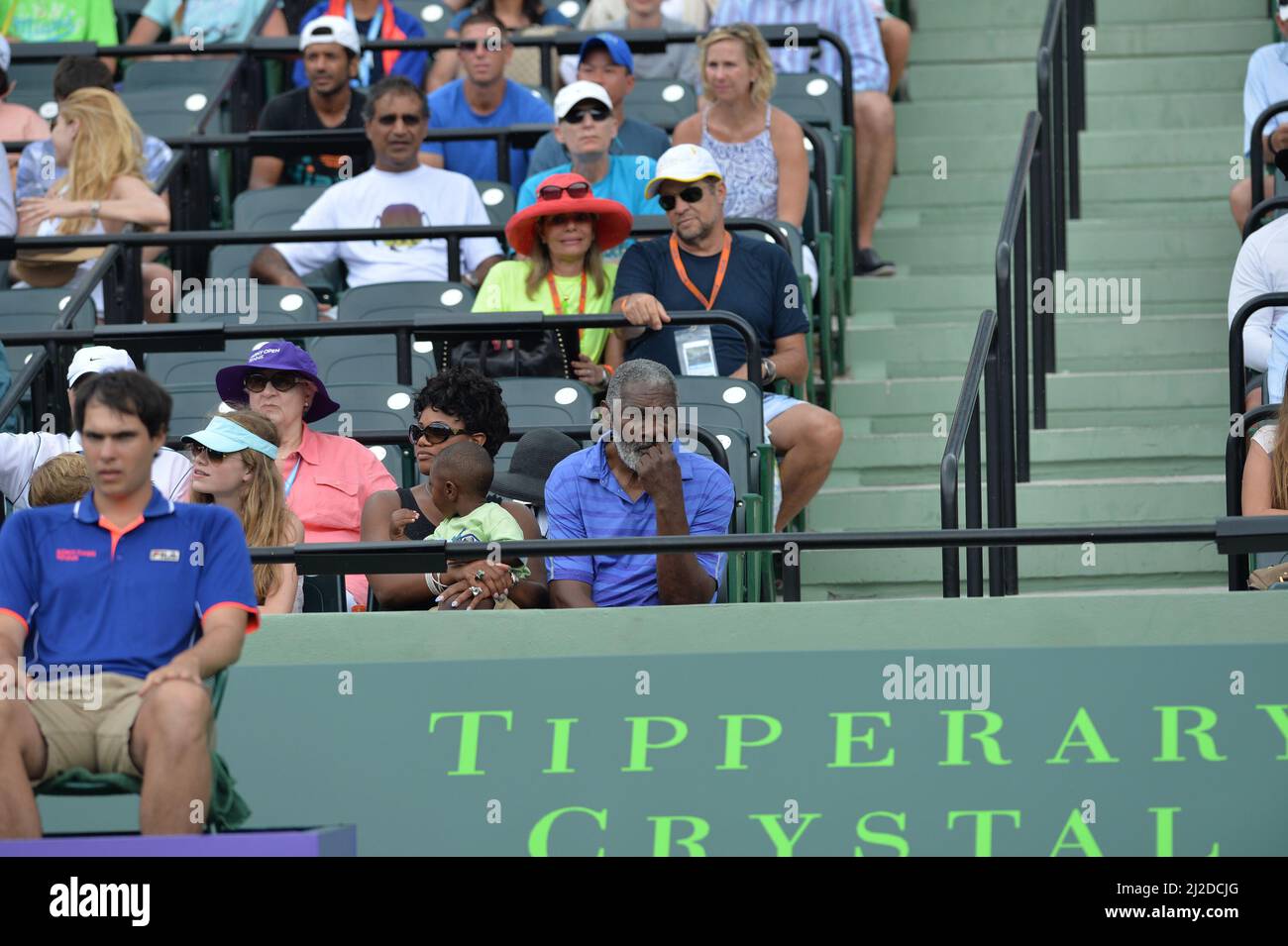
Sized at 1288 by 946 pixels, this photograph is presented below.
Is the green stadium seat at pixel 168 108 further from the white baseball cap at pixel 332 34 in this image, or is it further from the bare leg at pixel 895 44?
the bare leg at pixel 895 44

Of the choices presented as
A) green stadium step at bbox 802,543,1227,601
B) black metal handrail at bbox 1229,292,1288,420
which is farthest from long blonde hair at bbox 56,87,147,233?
black metal handrail at bbox 1229,292,1288,420

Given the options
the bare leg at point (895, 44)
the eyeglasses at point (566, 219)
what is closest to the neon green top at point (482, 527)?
the eyeglasses at point (566, 219)

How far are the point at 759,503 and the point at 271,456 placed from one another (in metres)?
1.54

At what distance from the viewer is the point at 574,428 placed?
25.2 feet

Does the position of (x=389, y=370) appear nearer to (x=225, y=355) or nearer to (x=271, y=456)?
(x=225, y=355)

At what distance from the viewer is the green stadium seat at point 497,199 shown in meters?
9.69

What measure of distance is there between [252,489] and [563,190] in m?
2.05

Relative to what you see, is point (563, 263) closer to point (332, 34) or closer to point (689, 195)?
point (689, 195)

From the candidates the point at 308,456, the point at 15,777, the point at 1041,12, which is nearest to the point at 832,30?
the point at 1041,12

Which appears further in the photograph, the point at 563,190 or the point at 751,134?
the point at 751,134

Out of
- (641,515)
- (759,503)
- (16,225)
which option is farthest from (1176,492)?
(16,225)

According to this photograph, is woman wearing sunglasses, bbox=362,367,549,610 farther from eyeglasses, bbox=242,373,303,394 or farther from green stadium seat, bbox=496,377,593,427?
green stadium seat, bbox=496,377,593,427

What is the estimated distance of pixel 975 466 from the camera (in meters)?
7.60

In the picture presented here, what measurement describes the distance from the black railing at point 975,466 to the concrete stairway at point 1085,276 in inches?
26.2
